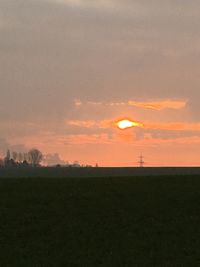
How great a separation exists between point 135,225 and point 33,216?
17.7 feet

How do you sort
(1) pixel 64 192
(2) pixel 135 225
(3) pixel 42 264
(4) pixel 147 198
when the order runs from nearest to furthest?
(3) pixel 42 264 < (2) pixel 135 225 < (4) pixel 147 198 < (1) pixel 64 192

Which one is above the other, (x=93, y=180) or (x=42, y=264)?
(x=93, y=180)

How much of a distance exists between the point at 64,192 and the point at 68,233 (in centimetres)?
1054

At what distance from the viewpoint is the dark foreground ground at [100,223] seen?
18.8 metres

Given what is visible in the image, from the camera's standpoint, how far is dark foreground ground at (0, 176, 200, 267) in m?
18.8

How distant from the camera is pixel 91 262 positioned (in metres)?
18.0

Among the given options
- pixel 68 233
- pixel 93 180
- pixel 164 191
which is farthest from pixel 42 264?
pixel 93 180

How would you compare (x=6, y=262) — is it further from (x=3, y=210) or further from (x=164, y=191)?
(x=164, y=191)

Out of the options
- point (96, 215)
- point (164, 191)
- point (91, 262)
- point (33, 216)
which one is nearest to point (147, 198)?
point (164, 191)

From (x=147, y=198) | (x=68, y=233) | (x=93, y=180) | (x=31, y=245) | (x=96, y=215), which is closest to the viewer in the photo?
(x=31, y=245)

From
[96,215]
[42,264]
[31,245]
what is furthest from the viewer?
[96,215]

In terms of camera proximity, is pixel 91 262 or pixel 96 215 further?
pixel 96 215

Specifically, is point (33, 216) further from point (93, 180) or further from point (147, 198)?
point (93, 180)

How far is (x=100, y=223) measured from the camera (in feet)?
81.6
